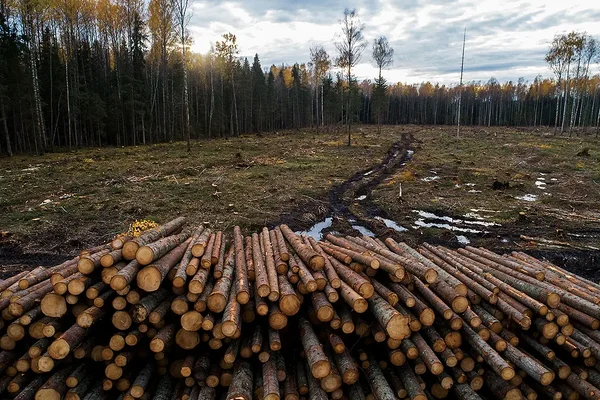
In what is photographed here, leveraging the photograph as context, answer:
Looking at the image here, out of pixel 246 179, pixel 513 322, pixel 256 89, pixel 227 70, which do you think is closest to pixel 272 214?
pixel 246 179

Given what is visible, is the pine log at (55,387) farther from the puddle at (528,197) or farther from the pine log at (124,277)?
the puddle at (528,197)

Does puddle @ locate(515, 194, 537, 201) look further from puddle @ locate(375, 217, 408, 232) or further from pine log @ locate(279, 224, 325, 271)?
pine log @ locate(279, 224, 325, 271)

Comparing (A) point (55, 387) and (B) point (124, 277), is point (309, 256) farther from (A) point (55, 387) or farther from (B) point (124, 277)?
(A) point (55, 387)

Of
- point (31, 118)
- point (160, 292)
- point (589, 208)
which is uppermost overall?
point (31, 118)

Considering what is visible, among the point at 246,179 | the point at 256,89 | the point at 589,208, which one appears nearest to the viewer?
the point at 589,208

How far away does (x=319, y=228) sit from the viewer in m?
13.8

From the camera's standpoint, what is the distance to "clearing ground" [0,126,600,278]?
42.1ft

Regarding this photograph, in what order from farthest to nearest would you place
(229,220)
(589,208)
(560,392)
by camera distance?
1. (589,208)
2. (229,220)
3. (560,392)

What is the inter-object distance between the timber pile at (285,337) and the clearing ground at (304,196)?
7382 millimetres

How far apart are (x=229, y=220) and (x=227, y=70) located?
140 feet

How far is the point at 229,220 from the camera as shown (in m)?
13.8

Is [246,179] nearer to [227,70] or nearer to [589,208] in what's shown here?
[589,208]

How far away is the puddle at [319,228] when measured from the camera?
12.9 metres

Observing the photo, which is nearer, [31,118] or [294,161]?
[294,161]
